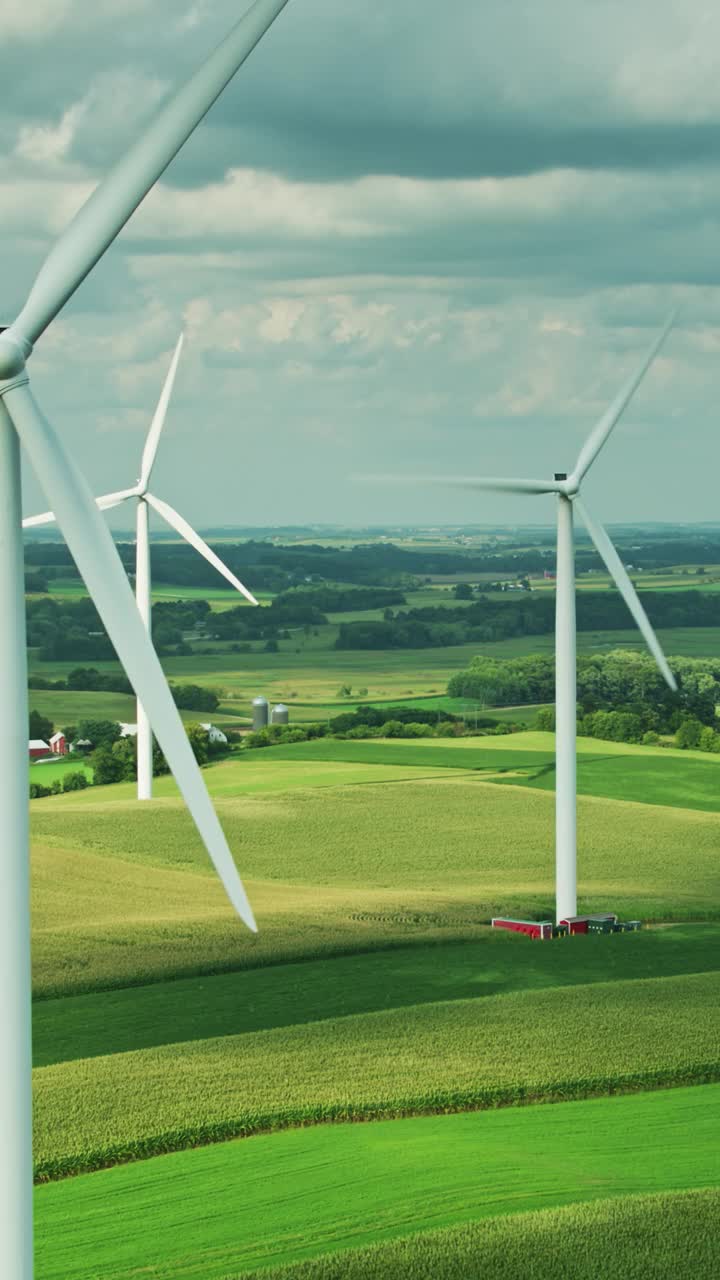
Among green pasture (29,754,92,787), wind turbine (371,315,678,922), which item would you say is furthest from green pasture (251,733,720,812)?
wind turbine (371,315,678,922)

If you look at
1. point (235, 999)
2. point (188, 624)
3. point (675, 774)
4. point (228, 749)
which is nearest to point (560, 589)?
point (235, 999)

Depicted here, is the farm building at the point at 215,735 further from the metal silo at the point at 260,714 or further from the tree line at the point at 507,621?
the tree line at the point at 507,621

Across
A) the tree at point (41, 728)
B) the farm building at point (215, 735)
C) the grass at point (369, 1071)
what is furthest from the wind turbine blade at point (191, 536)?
the tree at point (41, 728)

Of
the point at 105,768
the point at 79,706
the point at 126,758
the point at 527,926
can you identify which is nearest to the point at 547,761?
the point at 126,758

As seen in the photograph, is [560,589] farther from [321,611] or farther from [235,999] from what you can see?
[321,611]

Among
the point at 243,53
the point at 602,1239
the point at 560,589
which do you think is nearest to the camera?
the point at 243,53

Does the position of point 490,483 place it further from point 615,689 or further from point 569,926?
point 615,689
